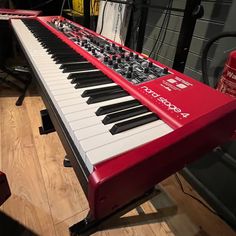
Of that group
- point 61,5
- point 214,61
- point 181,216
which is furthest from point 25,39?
point 61,5

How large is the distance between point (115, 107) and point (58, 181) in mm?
873

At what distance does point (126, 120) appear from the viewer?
52 centimetres

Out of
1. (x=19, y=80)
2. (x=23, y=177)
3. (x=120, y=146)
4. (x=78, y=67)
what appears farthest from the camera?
(x=19, y=80)

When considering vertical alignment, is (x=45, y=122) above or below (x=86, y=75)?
below

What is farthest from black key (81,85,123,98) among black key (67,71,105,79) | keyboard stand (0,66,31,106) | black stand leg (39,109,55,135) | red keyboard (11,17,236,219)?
keyboard stand (0,66,31,106)

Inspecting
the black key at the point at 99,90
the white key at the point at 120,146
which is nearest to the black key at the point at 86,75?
the black key at the point at 99,90

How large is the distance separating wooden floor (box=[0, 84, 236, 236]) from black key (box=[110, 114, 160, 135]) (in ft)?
2.16

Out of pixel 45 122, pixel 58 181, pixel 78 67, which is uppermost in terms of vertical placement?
pixel 78 67

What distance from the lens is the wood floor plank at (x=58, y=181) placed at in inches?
43.8

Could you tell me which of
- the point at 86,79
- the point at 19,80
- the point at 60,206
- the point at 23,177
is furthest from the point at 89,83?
the point at 19,80

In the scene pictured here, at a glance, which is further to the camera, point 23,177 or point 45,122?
point 23,177

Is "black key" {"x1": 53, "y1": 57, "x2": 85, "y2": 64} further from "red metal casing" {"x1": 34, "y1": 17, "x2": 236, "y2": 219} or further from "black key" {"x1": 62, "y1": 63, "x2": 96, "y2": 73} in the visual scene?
"red metal casing" {"x1": 34, "y1": 17, "x2": 236, "y2": 219}

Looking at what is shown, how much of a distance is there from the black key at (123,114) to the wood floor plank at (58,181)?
2.55 ft

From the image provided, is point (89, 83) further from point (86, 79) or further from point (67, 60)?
point (67, 60)
